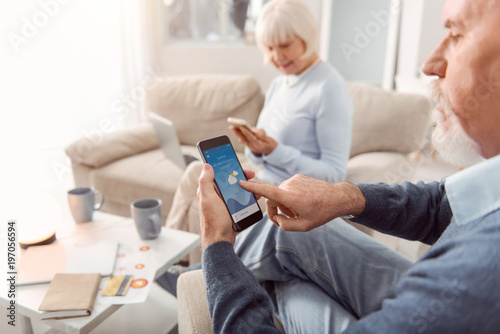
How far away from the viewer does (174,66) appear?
11.9ft

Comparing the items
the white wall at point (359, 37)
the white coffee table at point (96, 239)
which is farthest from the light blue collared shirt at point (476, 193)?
the white wall at point (359, 37)

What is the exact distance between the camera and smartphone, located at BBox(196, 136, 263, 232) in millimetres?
805

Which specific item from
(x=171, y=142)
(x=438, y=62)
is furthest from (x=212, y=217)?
(x=171, y=142)

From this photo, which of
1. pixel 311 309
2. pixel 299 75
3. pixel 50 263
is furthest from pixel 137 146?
pixel 311 309

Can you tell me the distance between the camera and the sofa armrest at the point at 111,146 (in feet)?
6.63

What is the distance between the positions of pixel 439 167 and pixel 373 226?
8.41 ft

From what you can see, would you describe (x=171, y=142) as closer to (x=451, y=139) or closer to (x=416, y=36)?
(x=451, y=139)

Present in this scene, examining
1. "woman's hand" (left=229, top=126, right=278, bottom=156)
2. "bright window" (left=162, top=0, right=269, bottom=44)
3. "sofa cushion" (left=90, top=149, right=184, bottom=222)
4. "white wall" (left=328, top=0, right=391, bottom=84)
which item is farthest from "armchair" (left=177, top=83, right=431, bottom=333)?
"bright window" (left=162, top=0, right=269, bottom=44)

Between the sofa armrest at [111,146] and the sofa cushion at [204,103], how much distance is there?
0.58 ft

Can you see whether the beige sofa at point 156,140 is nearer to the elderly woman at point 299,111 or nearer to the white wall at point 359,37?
the elderly woman at point 299,111

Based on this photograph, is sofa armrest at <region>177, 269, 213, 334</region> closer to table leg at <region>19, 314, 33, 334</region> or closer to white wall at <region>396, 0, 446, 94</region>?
table leg at <region>19, 314, 33, 334</region>

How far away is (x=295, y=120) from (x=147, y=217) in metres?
0.68

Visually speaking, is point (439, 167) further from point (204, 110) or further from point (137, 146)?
point (137, 146)

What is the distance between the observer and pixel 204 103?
2318 millimetres
